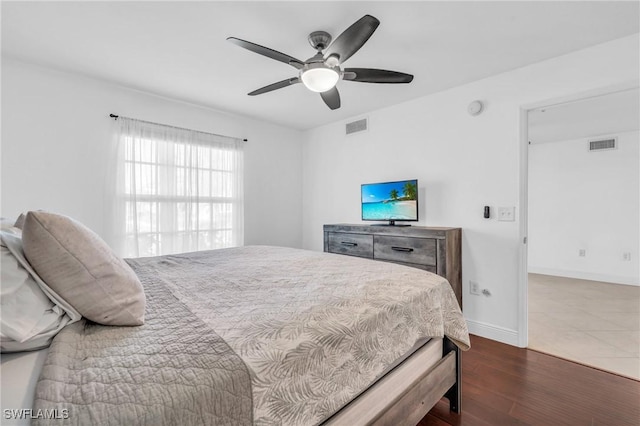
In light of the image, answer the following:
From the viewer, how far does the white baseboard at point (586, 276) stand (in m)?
4.44

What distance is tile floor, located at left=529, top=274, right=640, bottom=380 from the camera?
7.66 ft

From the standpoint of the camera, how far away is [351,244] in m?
3.44

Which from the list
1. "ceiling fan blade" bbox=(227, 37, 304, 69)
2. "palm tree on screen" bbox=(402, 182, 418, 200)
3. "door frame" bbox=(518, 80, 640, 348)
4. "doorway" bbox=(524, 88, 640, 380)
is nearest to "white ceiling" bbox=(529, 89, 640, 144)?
"doorway" bbox=(524, 88, 640, 380)

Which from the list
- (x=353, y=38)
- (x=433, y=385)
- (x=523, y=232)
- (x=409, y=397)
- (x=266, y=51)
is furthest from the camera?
(x=523, y=232)

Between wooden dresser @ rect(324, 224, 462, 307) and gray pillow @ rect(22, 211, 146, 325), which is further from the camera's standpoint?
Result: wooden dresser @ rect(324, 224, 462, 307)

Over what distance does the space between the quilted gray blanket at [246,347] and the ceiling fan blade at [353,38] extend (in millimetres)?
1418

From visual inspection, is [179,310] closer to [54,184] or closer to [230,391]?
[230,391]

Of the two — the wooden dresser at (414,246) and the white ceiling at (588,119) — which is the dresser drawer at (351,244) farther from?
the white ceiling at (588,119)

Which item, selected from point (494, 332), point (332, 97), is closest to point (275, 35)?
point (332, 97)

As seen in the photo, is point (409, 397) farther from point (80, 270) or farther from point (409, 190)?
point (409, 190)

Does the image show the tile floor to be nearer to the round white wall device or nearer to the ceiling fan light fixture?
the round white wall device

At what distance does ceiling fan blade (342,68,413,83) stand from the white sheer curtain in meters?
2.23

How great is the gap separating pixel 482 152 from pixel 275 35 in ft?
7.35

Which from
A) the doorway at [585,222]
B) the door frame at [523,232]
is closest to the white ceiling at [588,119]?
the doorway at [585,222]
